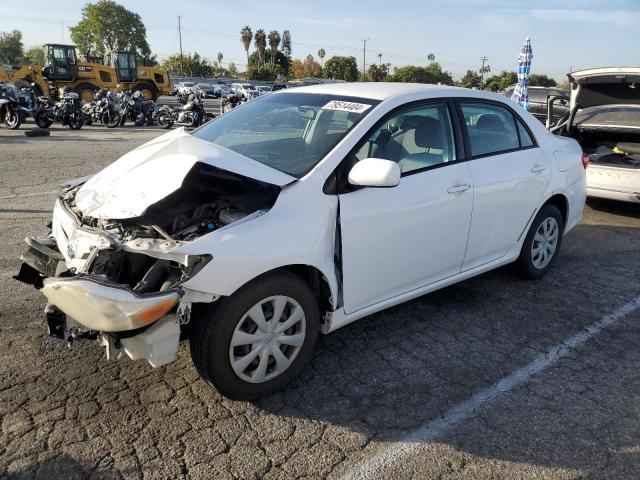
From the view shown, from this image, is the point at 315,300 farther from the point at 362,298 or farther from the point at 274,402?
the point at 274,402

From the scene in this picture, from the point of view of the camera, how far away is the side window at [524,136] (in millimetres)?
4504

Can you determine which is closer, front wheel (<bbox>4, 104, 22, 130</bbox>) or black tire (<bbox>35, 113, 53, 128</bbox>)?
front wheel (<bbox>4, 104, 22, 130</bbox>)

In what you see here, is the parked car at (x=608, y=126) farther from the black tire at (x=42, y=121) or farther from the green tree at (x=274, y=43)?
the green tree at (x=274, y=43)

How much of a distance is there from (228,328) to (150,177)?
1.06 metres

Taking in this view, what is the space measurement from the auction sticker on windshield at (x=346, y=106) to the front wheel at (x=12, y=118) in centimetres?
1575

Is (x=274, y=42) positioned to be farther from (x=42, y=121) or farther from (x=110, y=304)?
(x=110, y=304)

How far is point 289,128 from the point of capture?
374cm

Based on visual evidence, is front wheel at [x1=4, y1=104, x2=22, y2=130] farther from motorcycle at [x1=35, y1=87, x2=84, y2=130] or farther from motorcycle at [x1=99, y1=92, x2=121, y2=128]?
motorcycle at [x1=99, y1=92, x2=121, y2=128]

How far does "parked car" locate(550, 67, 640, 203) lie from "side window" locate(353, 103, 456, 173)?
3841 mm

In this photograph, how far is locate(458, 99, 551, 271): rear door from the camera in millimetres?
3945

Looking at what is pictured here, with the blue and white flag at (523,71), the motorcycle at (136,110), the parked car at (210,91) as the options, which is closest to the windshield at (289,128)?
the blue and white flag at (523,71)

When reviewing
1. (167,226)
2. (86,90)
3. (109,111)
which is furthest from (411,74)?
(167,226)

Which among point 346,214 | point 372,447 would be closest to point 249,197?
point 346,214

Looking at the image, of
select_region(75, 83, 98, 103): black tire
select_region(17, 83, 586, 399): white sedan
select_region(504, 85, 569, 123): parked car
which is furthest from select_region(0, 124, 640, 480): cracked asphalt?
select_region(75, 83, 98, 103): black tire
